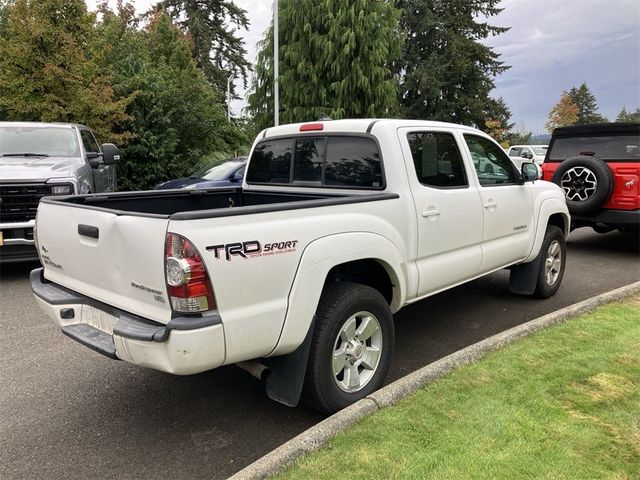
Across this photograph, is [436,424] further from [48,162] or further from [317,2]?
[317,2]

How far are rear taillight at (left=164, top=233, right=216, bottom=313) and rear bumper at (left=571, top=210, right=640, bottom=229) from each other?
718cm

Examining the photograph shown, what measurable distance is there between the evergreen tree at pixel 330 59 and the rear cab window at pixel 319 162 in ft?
48.4

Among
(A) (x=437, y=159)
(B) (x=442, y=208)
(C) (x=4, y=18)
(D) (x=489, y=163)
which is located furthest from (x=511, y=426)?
(C) (x=4, y=18)

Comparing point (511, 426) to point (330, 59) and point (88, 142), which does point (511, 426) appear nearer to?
point (88, 142)

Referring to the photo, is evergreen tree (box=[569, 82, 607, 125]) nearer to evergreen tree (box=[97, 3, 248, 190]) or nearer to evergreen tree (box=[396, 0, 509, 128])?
evergreen tree (box=[396, 0, 509, 128])

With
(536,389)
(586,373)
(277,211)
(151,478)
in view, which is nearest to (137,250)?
(277,211)

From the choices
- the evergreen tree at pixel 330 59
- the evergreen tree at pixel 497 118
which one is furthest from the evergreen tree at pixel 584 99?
the evergreen tree at pixel 330 59

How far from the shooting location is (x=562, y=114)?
5841 centimetres

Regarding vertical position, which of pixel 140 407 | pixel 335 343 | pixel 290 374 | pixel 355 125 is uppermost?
pixel 355 125

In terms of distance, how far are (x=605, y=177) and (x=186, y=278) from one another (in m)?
7.09

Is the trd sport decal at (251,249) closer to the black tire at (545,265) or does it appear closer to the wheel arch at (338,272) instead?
the wheel arch at (338,272)

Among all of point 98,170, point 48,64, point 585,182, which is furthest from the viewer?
point 48,64

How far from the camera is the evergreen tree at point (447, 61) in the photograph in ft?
124

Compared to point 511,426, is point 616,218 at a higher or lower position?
higher
